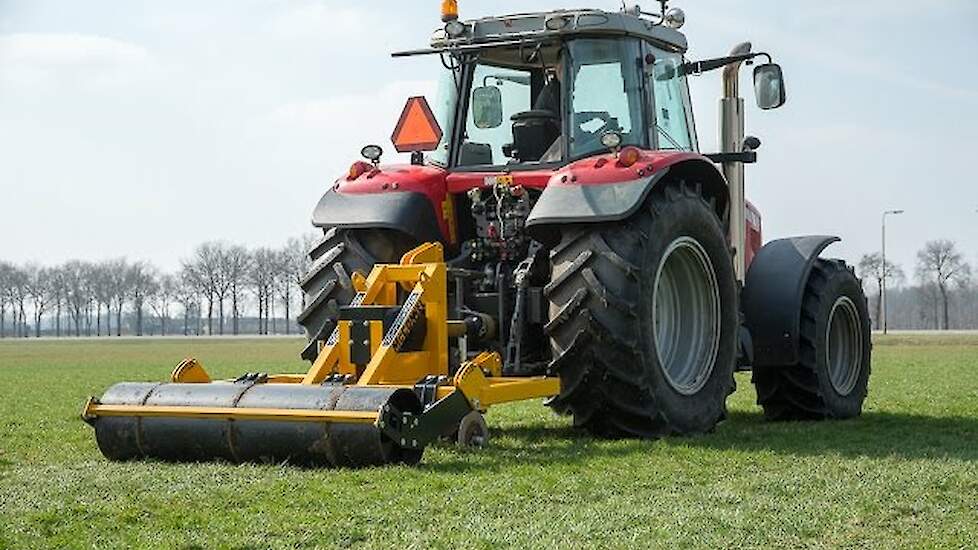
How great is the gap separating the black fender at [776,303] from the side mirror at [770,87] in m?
1.42

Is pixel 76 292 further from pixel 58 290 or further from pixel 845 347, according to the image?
pixel 845 347

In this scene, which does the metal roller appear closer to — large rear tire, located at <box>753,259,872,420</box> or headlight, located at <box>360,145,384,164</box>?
headlight, located at <box>360,145,384,164</box>

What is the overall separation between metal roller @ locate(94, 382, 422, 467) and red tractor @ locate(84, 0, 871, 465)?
13 millimetres

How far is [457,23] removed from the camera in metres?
10.1

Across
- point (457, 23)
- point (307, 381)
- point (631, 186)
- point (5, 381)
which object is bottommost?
point (5, 381)

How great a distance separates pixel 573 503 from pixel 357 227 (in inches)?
154

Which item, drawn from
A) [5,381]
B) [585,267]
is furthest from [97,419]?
[5,381]

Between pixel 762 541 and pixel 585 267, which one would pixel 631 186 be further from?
pixel 762 541

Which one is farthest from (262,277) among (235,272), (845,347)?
(845,347)

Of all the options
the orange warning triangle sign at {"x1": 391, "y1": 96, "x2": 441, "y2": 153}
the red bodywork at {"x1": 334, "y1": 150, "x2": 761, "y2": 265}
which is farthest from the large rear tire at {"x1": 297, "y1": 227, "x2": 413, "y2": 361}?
the orange warning triangle sign at {"x1": 391, "y1": 96, "x2": 441, "y2": 153}

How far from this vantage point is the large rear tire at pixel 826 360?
11039 mm

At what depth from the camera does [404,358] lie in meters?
8.18

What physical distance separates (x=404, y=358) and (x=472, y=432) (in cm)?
67

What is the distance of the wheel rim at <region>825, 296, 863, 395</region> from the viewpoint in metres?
11.8
